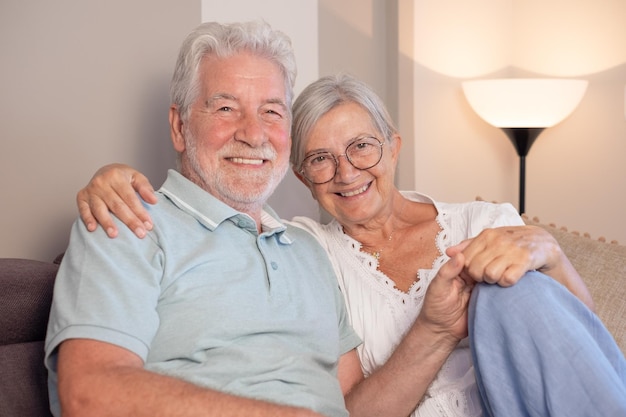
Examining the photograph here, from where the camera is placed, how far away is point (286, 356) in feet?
5.43

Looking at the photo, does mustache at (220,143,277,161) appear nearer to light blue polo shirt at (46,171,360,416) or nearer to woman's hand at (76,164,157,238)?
light blue polo shirt at (46,171,360,416)

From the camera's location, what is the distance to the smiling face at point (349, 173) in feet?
6.75

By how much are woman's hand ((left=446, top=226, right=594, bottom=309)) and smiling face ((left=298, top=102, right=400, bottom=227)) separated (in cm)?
40

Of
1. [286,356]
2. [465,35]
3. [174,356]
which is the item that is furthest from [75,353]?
[465,35]

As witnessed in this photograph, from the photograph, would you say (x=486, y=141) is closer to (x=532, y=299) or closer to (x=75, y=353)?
(x=532, y=299)

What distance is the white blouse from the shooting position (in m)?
1.90

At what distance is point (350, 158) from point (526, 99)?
1.44m

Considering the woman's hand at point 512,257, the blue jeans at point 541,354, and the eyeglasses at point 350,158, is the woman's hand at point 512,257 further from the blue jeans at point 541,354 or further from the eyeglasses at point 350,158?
the eyeglasses at point 350,158

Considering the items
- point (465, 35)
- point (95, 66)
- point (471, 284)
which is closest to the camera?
point (471, 284)

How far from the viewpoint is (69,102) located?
2.02 metres

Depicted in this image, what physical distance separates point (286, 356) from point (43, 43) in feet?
3.20

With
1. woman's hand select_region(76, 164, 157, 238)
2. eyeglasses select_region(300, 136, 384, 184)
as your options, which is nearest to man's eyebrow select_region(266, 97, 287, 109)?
eyeglasses select_region(300, 136, 384, 184)

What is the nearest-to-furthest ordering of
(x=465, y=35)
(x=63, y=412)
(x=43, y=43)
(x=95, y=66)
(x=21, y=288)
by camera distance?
1. (x=63, y=412)
2. (x=21, y=288)
3. (x=43, y=43)
4. (x=95, y=66)
5. (x=465, y=35)

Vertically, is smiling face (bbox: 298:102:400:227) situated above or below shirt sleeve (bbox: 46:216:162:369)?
above
